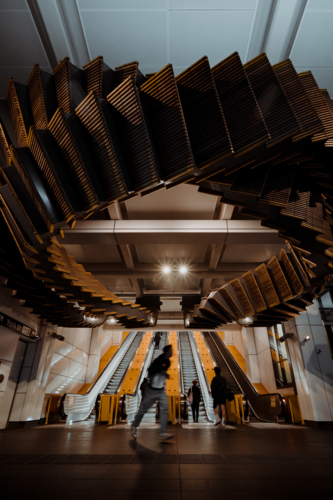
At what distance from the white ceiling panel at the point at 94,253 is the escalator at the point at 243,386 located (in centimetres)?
756

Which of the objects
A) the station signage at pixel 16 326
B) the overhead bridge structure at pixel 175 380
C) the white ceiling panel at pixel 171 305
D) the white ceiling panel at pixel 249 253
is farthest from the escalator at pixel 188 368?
the station signage at pixel 16 326

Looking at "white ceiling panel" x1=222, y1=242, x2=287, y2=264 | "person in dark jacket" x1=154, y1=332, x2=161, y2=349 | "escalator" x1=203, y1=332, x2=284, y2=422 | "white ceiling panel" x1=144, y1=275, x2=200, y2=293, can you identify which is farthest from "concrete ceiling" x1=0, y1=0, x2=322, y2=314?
"person in dark jacket" x1=154, y1=332, x2=161, y2=349

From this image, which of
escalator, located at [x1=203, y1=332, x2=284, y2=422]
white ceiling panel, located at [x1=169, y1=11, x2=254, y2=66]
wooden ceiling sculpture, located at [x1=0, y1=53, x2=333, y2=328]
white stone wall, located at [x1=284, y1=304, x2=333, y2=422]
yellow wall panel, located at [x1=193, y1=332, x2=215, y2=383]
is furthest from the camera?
yellow wall panel, located at [x1=193, y1=332, x2=215, y2=383]

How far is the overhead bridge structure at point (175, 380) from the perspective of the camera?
9656 mm

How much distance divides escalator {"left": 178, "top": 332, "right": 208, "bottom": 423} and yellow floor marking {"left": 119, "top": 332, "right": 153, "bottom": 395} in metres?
2.29

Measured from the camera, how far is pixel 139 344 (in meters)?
18.5

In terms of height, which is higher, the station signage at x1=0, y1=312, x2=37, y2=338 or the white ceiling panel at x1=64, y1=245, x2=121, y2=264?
the white ceiling panel at x1=64, y1=245, x2=121, y2=264

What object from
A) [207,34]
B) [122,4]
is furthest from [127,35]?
[207,34]

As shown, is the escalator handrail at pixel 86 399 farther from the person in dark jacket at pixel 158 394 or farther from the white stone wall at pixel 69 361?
the person in dark jacket at pixel 158 394

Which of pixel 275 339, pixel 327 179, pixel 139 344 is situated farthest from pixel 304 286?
pixel 139 344

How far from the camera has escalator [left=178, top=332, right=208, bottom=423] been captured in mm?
10298

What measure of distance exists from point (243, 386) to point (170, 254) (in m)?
8.08

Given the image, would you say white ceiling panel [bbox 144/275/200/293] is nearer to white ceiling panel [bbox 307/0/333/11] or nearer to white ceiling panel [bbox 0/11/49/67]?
white ceiling panel [bbox 0/11/49/67]

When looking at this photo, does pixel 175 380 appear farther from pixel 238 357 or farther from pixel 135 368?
pixel 238 357
